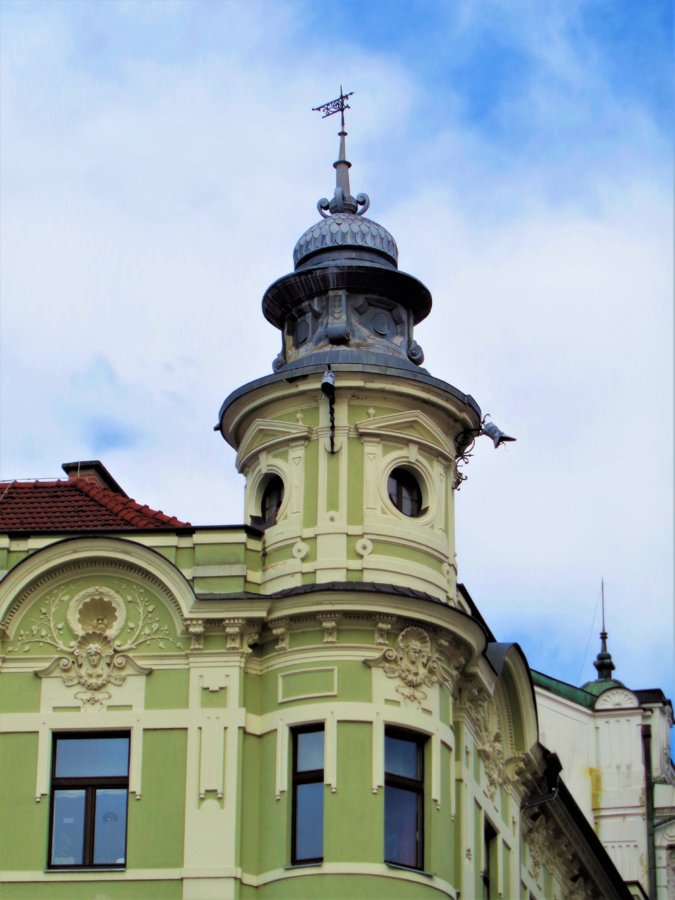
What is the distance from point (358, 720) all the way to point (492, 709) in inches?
233

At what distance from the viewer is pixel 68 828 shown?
36.8 m

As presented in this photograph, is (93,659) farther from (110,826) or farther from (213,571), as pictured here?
(110,826)

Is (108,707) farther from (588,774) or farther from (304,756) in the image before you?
(588,774)

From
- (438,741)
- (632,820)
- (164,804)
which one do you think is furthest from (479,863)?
(632,820)

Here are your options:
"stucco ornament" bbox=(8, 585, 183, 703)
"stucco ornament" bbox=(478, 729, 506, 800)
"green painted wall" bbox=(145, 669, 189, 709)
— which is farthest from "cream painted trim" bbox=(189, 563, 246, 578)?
"stucco ornament" bbox=(478, 729, 506, 800)

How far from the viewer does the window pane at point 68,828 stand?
3659cm

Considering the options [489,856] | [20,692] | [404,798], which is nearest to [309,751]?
[404,798]

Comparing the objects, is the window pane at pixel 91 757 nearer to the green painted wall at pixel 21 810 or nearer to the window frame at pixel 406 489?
the green painted wall at pixel 21 810

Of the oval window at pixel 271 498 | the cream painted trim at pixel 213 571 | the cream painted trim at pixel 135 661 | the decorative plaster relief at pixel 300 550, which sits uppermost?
the oval window at pixel 271 498

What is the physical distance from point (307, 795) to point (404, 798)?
1520 millimetres

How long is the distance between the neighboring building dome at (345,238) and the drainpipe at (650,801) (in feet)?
64.9

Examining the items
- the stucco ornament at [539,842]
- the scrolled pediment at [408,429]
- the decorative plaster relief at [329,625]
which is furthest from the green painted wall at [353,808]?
the stucco ornament at [539,842]

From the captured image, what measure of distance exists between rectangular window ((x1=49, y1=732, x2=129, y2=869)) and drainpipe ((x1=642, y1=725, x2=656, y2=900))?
2248cm

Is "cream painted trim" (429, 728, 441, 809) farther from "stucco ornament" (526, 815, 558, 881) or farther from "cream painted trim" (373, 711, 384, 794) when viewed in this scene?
"stucco ornament" (526, 815, 558, 881)
